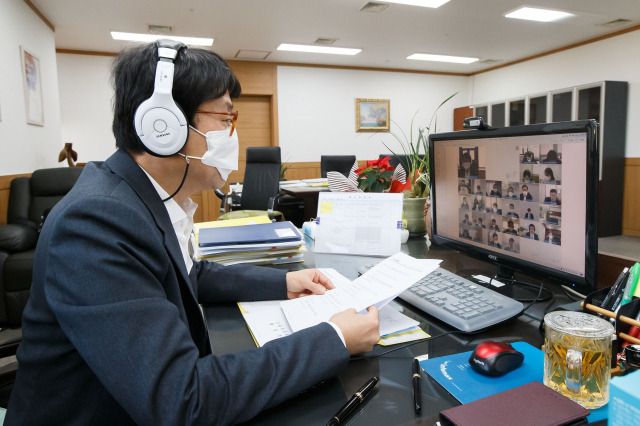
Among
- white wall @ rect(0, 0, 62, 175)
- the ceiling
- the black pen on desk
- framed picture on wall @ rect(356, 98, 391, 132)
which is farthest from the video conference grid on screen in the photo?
framed picture on wall @ rect(356, 98, 391, 132)

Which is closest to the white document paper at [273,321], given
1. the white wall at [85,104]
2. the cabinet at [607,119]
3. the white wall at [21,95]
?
the white wall at [21,95]

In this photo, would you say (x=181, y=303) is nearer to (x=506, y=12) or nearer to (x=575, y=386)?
(x=575, y=386)

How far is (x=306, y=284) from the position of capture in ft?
3.48

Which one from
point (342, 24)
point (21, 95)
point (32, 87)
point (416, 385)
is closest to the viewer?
point (416, 385)

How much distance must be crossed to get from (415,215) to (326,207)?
412 mm

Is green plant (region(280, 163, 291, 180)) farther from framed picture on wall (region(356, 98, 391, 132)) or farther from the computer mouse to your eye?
the computer mouse

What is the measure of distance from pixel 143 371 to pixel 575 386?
615mm

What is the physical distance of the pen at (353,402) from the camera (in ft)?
1.88

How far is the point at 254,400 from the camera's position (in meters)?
0.61

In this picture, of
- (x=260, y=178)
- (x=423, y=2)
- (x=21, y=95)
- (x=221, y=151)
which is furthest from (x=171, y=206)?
(x=423, y=2)

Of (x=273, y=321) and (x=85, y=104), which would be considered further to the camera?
(x=85, y=104)

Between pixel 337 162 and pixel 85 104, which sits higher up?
pixel 85 104

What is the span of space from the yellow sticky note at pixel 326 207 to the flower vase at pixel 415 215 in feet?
1.17

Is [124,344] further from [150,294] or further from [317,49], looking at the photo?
[317,49]
